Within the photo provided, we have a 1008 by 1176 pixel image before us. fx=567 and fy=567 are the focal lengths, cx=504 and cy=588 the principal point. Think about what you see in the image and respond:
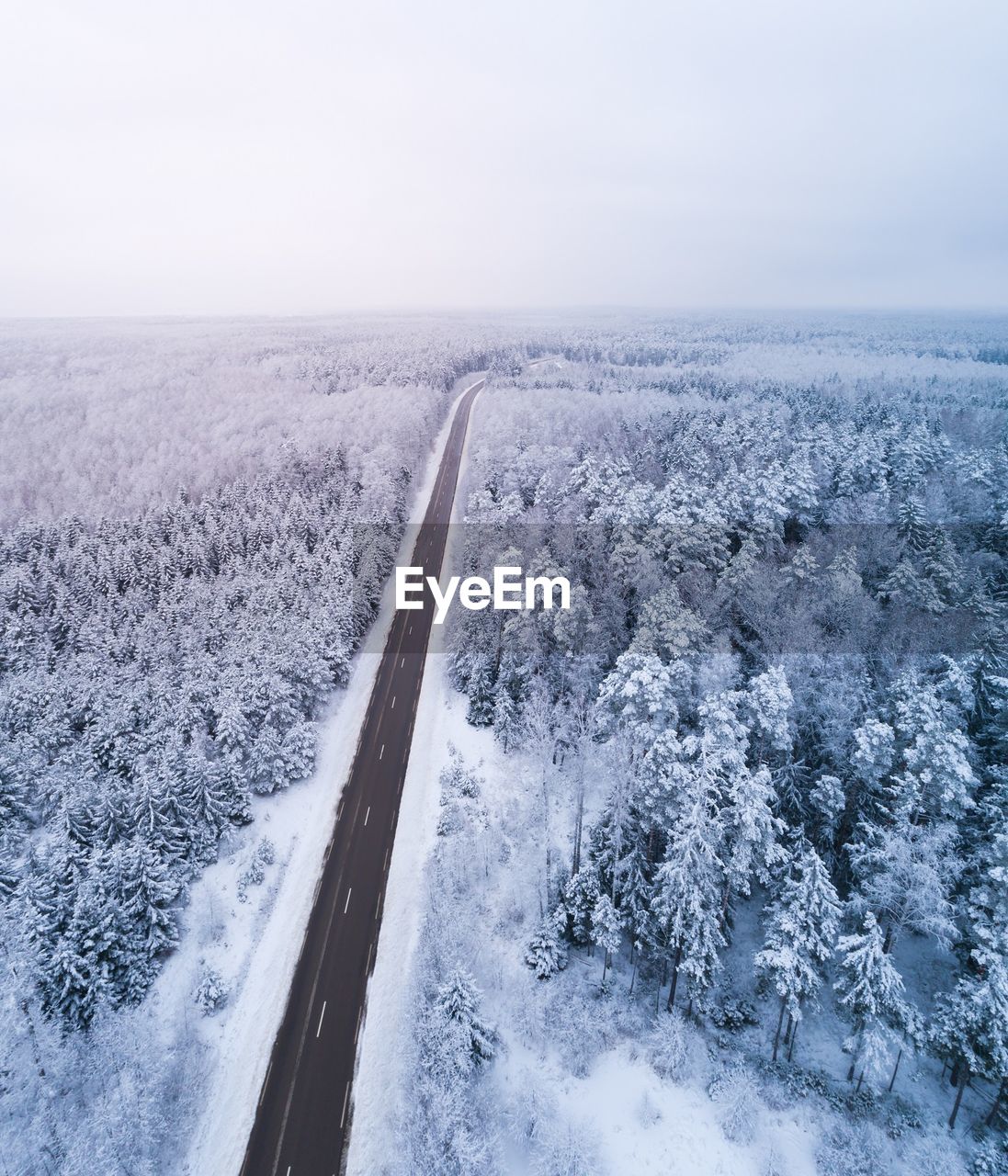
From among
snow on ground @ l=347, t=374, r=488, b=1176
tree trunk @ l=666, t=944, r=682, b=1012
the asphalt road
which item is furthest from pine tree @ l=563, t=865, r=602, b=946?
the asphalt road

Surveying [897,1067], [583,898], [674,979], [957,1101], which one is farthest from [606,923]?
[957,1101]

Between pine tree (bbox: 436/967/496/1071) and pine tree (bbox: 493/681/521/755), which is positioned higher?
pine tree (bbox: 493/681/521/755)

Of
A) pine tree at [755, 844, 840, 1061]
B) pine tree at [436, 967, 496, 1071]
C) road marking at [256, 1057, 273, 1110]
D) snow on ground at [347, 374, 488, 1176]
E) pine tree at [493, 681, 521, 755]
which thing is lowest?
road marking at [256, 1057, 273, 1110]

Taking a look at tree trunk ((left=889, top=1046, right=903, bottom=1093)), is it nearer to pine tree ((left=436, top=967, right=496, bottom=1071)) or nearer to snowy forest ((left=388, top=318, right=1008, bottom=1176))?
snowy forest ((left=388, top=318, right=1008, bottom=1176))

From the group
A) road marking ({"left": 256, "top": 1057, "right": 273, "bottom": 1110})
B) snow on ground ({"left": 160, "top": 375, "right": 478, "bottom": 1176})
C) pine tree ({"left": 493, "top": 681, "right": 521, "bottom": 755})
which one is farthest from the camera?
pine tree ({"left": 493, "top": 681, "right": 521, "bottom": 755})

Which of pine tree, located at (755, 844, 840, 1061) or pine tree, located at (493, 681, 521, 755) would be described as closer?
pine tree, located at (755, 844, 840, 1061)

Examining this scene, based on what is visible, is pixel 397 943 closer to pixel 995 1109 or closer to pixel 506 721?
pixel 506 721
